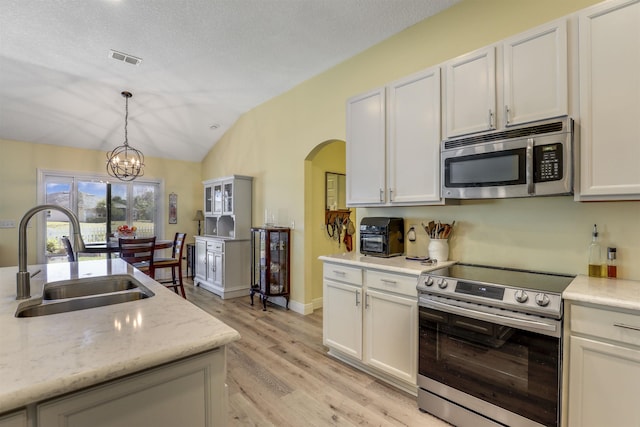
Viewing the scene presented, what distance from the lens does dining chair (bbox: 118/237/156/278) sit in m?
3.93

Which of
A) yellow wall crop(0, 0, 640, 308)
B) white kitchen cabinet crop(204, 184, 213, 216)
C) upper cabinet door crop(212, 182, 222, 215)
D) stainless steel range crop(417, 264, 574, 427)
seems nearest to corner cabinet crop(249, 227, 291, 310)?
yellow wall crop(0, 0, 640, 308)

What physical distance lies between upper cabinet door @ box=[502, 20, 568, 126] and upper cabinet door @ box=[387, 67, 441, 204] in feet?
1.60

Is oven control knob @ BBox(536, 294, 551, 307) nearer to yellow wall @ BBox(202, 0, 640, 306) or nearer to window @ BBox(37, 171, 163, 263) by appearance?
yellow wall @ BBox(202, 0, 640, 306)

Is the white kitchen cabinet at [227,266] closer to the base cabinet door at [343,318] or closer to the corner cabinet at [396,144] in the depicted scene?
the base cabinet door at [343,318]

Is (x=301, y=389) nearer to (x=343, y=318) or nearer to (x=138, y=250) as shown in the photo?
(x=343, y=318)

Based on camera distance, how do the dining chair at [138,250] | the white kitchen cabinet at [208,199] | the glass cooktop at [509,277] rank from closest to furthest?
the glass cooktop at [509,277] → the dining chair at [138,250] → the white kitchen cabinet at [208,199]

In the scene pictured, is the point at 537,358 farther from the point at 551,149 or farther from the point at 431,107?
the point at 431,107

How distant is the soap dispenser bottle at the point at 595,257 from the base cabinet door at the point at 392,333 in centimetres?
110

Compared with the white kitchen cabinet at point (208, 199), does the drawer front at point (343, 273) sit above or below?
below

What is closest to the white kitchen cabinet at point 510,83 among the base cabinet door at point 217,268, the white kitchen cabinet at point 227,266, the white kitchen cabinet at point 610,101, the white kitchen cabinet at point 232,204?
the white kitchen cabinet at point 610,101

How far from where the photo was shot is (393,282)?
2320 mm

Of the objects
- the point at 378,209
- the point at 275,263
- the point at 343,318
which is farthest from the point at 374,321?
the point at 275,263

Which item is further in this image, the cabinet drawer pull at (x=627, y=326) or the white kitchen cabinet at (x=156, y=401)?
the cabinet drawer pull at (x=627, y=326)

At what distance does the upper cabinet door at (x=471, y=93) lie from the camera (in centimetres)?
207
